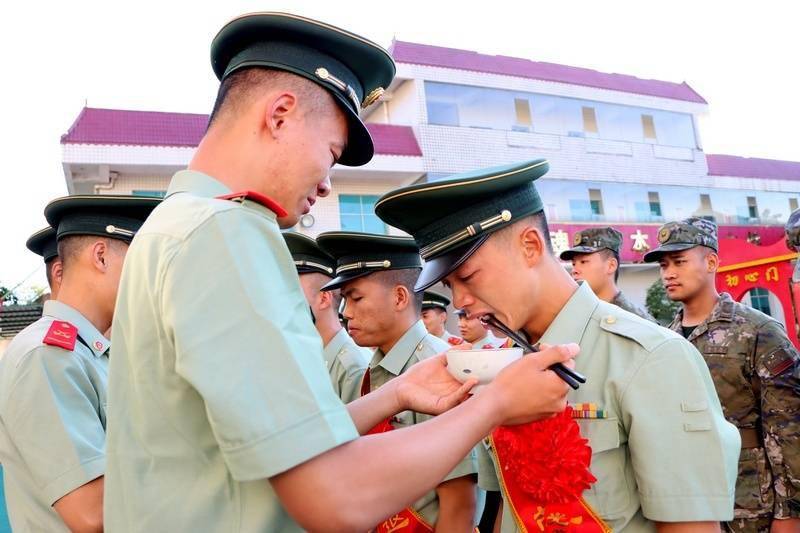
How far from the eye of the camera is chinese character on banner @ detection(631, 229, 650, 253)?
22094 millimetres

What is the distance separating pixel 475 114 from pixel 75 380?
1964 cm

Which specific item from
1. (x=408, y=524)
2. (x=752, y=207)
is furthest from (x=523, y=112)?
(x=408, y=524)

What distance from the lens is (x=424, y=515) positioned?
3.36m

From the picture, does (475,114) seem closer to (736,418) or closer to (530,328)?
(736,418)

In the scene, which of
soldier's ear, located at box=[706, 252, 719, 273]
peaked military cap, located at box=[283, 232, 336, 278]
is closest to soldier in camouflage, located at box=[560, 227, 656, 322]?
soldier's ear, located at box=[706, 252, 719, 273]

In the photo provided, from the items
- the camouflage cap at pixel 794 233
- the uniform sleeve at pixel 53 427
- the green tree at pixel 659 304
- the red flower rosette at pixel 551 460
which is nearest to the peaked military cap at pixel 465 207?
the red flower rosette at pixel 551 460

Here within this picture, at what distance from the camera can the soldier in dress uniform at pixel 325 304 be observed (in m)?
5.01

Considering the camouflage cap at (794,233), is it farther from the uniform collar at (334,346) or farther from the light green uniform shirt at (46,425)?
the light green uniform shirt at (46,425)

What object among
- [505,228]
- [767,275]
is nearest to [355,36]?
[505,228]

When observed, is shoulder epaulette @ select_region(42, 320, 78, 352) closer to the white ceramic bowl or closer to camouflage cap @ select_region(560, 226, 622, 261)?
the white ceramic bowl

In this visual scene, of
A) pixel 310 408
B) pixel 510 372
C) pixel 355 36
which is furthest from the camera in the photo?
pixel 355 36

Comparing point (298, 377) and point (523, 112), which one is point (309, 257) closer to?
point (298, 377)

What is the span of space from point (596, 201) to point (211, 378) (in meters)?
23.0

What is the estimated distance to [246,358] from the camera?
4.04ft
